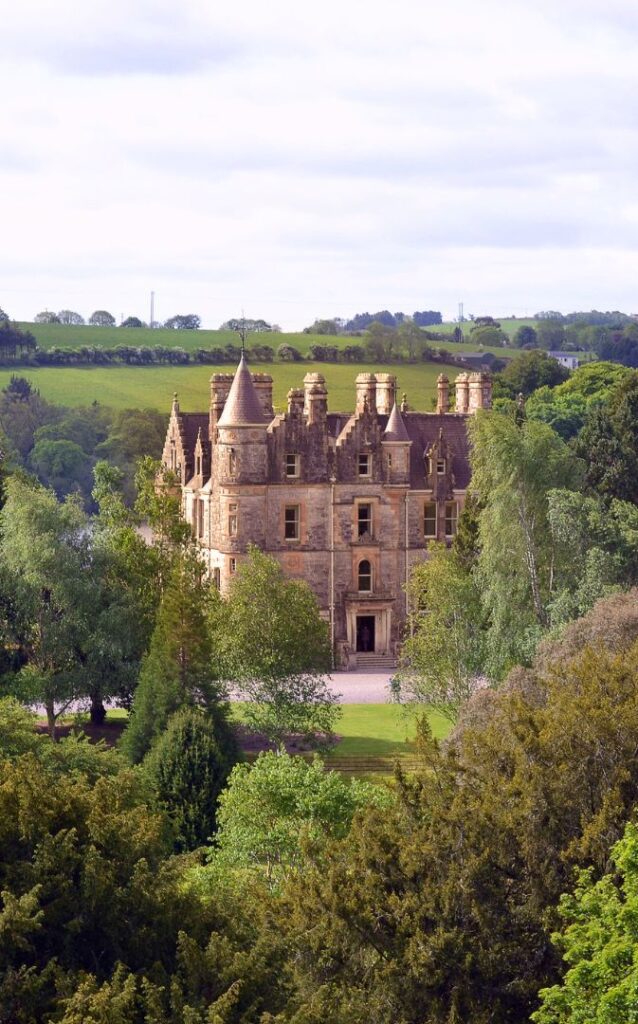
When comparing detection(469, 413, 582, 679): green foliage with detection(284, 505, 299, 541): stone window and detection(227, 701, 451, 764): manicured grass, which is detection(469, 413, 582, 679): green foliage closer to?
detection(227, 701, 451, 764): manicured grass

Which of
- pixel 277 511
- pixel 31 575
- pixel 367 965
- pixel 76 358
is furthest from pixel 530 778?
pixel 76 358

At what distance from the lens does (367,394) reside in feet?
280

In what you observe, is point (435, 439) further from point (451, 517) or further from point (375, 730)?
point (375, 730)

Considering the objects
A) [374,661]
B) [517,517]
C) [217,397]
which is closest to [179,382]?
[217,397]

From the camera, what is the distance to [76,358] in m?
194

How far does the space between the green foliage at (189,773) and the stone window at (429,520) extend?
32.0 meters

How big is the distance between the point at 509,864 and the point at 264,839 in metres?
10.0

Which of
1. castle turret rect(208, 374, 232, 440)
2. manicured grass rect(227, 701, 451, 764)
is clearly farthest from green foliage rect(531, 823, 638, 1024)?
castle turret rect(208, 374, 232, 440)

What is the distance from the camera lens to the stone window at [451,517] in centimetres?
8581

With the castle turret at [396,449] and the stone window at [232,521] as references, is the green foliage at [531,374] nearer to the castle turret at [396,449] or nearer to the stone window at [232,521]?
A: the castle turret at [396,449]

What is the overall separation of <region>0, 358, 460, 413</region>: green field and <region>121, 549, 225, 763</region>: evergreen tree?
92529mm

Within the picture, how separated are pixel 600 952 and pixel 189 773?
24498 mm

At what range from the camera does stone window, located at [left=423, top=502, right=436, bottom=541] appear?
85.8 metres

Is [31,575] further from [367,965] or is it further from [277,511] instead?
[367,965]
